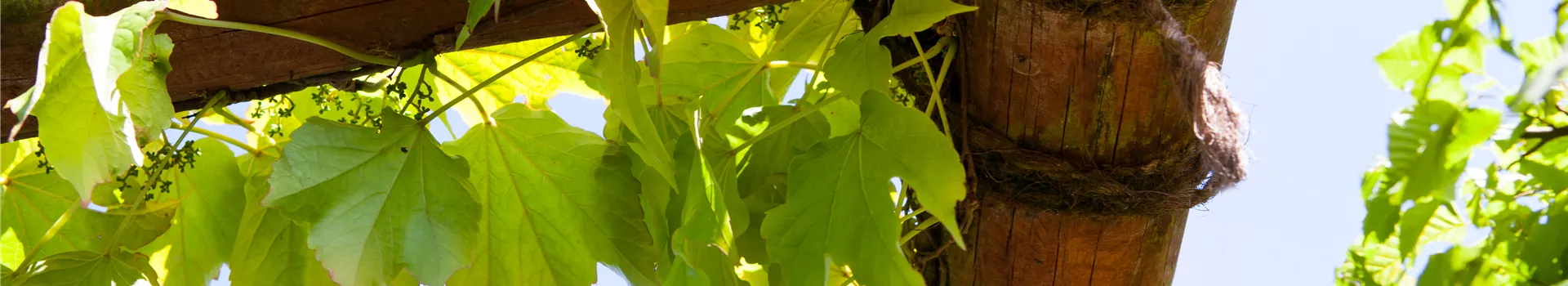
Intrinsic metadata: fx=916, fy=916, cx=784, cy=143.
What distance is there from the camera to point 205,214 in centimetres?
80

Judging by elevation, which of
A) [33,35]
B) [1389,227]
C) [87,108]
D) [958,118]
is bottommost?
[1389,227]

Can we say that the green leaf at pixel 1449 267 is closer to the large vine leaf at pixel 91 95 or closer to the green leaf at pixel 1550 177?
the green leaf at pixel 1550 177

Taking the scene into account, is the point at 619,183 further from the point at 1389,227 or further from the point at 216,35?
the point at 1389,227

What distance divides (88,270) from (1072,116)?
2.37 ft

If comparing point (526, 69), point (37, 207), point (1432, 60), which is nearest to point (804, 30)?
point (526, 69)

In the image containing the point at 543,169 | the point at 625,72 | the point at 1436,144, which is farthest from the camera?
the point at 543,169

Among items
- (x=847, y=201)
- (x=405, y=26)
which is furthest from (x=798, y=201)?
(x=405, y=26)

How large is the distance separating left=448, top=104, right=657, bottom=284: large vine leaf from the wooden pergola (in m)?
0.08

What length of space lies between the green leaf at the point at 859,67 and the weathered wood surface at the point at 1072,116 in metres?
0.08

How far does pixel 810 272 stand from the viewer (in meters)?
0.51

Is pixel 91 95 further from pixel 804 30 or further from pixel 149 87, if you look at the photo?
pixel 804 30

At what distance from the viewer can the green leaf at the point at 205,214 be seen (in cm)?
79

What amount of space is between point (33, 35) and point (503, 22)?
0.28 metres

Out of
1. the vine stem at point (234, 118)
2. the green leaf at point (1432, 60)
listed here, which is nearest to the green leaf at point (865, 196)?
the green leaf at point (1432, 60)
